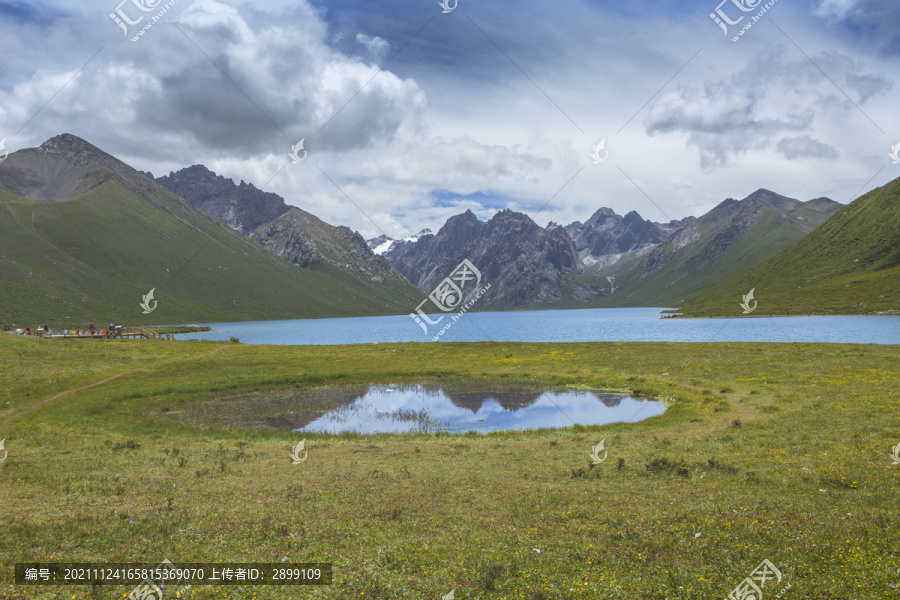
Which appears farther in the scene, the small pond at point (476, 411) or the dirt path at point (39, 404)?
the small pond at point (476, 411)

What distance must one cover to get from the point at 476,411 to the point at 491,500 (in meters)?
26.7

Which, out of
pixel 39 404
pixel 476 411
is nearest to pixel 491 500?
pixel 476 411

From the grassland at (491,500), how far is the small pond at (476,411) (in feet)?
13.2

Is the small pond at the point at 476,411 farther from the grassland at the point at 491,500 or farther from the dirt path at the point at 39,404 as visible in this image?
the dirt path at the point at 39,404

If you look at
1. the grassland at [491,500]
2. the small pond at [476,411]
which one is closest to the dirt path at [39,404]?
the grassland at [491,500]

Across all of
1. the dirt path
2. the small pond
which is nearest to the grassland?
the dirt path

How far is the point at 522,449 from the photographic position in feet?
96.2

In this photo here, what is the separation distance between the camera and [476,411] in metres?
45.8

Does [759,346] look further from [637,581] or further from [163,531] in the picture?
[163,531]

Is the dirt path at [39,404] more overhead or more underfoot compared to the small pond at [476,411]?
more overhead

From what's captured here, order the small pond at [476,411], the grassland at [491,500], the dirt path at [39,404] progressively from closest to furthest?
the grassland at [491,500] → the dirt path at [39,404] → the small pond at [476,411]

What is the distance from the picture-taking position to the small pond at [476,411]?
130ft

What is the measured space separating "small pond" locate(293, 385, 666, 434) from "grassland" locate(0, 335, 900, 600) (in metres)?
4.02

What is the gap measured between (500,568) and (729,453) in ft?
59.5
